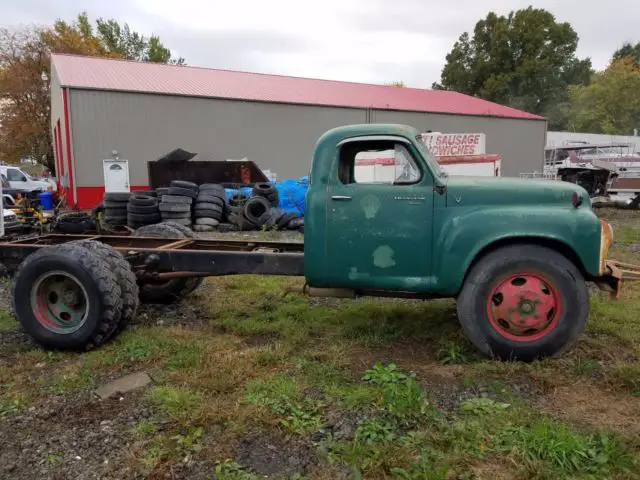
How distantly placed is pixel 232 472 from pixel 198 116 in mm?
20012

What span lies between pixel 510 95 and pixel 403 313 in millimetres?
59214

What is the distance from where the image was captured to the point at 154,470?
293cm

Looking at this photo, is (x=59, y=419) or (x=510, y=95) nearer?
(x=59, y=419)

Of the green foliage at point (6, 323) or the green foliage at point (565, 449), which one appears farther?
the green foliage at point (6, 323)

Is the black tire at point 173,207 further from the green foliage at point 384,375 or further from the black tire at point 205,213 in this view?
the green foliage at point 384,375

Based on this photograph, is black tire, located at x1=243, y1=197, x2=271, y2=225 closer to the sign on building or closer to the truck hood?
the sign on building

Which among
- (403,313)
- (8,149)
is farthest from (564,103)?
(403,313)

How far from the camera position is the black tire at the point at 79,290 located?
15.1 feet

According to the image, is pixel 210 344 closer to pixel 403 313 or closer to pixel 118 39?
pixel 403 313

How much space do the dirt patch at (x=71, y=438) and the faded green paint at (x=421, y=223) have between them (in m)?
1.92

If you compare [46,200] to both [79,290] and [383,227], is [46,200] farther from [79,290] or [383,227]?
[383,227]

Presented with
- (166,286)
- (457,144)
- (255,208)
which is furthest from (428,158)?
(457,144)

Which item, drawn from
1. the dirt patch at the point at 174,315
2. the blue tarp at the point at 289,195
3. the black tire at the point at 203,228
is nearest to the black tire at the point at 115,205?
the black tire at the point at 203,228

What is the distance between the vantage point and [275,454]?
312 centimetres
